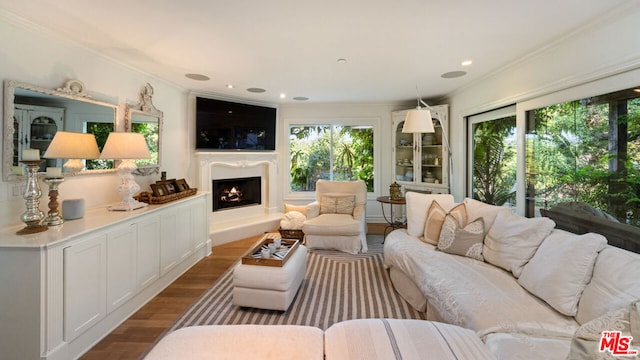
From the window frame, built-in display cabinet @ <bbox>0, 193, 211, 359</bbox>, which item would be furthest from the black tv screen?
built-in display cabinet @ <bbox>0, 193, 211, 359</bbox>

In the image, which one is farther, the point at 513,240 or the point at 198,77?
the point at 198,77

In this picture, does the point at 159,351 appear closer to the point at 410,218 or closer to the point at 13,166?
the point at 13,166

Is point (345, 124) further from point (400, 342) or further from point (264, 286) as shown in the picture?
point (400, 342)

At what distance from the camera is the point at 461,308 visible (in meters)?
1.68

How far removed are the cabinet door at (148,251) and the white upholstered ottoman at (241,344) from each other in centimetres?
156

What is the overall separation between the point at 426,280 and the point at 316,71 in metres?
2.55

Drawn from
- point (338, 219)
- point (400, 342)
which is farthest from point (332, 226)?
point (400, 342)

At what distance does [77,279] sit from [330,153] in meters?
4.27

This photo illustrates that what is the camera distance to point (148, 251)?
257cm

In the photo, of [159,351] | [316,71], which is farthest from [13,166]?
[316,71]

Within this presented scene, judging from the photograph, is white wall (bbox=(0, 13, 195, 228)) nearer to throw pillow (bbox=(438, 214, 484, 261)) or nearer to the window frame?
the window frame

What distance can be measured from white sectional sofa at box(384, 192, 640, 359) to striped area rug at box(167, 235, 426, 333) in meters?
0.24

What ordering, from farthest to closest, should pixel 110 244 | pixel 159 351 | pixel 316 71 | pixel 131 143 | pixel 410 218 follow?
pixel 316 71 → pixel 410 218 → pixel 131 143 → pixel 110 244 → pixel 159 351

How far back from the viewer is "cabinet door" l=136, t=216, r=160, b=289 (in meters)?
2.45
